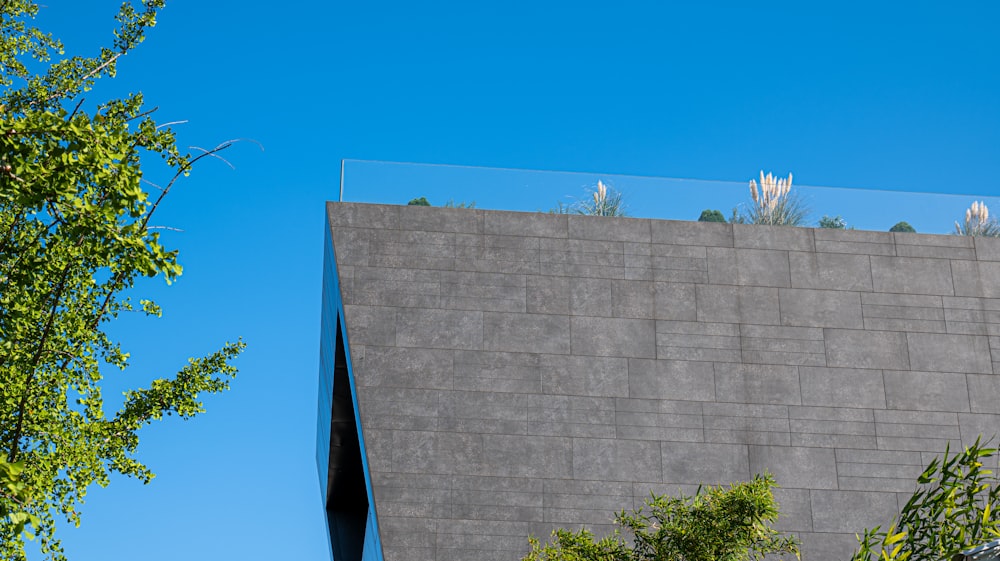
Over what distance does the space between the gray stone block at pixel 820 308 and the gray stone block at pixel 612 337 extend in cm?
186

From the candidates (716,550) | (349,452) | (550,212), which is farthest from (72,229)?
(349,452)

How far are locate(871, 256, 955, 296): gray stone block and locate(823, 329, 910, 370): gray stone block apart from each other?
694mm

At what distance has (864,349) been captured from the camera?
568 inches

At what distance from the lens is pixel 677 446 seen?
45.0 feet

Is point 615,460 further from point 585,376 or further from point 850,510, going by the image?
point 850,510

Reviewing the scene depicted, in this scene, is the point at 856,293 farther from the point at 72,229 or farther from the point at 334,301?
the point at 72,229

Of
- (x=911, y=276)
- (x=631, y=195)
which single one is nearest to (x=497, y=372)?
(x=631, y=195)

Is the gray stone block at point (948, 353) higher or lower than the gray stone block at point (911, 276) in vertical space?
lower

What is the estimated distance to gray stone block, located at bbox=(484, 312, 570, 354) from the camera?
13.9 metres

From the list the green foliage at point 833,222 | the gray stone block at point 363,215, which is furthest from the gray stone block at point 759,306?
the gray stone block at point 363,215

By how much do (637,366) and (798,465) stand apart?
2.35 metres

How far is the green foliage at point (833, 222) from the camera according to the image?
15.2 meters

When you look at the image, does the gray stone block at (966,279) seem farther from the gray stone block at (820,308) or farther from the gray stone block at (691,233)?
the gray stone block at (691,233)

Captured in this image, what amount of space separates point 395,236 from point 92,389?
19.8 feet
